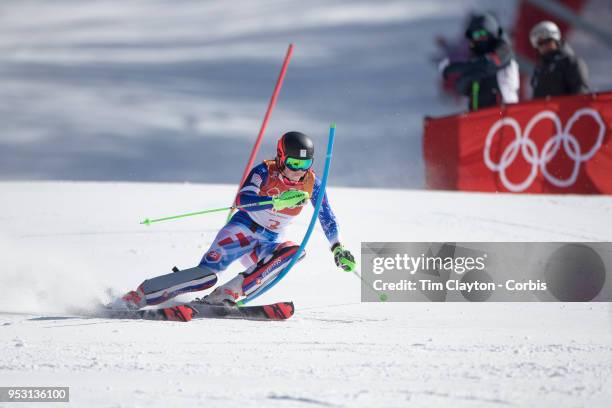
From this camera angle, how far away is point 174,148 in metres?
27.4

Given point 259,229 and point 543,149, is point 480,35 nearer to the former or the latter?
point 543,149

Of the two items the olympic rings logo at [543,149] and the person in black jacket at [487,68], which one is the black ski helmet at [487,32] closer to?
the person in black jacket at [487,68]

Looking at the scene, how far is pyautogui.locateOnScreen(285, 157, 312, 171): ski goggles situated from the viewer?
549 cm

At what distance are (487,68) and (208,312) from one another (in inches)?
212

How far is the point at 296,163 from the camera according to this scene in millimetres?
5504

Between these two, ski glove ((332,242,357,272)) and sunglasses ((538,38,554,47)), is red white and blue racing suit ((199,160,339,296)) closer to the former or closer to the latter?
ski glove ((332,242,357,272))

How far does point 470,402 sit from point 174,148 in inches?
961

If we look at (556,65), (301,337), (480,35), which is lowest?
(301,337)

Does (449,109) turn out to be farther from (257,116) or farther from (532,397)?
(532,397)

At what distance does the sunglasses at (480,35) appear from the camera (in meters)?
9.84

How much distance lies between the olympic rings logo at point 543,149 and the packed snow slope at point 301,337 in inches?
31.8

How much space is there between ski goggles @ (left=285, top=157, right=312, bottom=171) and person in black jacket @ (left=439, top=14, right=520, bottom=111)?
4.85 metres

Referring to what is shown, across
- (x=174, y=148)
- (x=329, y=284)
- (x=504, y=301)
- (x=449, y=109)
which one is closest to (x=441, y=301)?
(x=504, y=301)

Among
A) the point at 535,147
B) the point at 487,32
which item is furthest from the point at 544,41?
the point at 535,147
